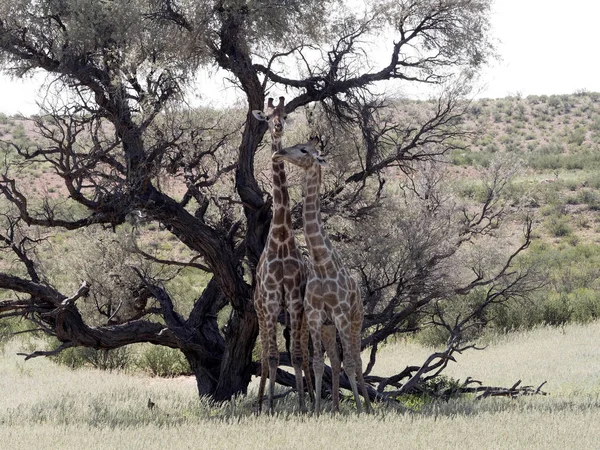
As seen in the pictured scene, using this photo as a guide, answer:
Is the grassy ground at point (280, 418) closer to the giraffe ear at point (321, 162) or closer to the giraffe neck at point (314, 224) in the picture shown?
the giraffe neck at point (314, 224)

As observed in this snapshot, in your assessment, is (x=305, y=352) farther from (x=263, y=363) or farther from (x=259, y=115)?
(x=259, y=115)

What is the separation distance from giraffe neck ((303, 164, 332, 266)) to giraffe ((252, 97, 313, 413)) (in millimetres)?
373

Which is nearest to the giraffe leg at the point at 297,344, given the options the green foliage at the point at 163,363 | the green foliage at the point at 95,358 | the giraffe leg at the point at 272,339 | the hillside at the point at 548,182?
the giraffe leg at the point at 272,339

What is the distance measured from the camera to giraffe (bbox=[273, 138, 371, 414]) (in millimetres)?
9859

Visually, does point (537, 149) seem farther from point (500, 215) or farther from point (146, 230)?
point (500, 215)

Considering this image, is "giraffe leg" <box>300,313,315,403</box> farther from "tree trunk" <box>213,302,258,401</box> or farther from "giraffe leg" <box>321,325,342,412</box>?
"tree trunk" <box>213,302,258,401</box>

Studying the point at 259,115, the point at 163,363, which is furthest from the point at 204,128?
the point at 163,363

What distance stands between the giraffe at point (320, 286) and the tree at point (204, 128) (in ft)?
5.28

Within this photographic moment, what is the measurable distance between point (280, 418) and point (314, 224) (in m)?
2.12

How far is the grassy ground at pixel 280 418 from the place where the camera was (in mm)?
8180

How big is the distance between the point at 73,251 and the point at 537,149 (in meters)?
42.4

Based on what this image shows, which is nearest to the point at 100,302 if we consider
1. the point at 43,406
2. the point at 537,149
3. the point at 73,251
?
the point at 73,251

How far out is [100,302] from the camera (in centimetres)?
1636

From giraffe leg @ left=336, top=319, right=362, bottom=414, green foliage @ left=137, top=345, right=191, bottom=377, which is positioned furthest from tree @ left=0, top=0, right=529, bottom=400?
green foliage @ left=137, top=345, right=191, bottom=377
